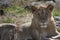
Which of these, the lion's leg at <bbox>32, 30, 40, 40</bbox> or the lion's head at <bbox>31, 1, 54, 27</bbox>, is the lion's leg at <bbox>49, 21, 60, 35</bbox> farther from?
the lion's leg at <bbox>32, 30, 40, 40</bbox>

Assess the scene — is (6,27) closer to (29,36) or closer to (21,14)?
(29,36)

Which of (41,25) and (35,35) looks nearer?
(41,25)

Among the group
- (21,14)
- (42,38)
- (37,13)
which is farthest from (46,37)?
(21,14)

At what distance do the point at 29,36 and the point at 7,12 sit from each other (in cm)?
420

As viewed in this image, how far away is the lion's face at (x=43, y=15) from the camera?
26.8ft

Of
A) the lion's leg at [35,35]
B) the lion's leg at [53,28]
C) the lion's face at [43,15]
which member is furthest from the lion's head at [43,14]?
the lion's leg at [35,35]

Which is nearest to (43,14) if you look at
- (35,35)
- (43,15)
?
(43,15)

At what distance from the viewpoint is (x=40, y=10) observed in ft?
27.3

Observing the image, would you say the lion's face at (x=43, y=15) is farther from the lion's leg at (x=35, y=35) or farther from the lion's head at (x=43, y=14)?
the lion's leg at (x=35, y=35)

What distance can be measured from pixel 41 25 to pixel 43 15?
0.86 feet

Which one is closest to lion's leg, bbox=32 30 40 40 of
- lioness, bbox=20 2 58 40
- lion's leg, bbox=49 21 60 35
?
lioness, bbox=20 2 58 40

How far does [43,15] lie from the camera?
8.20 metres

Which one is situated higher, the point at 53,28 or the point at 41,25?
the point at 41,25

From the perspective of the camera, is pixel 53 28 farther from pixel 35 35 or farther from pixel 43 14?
pixel 43 14
